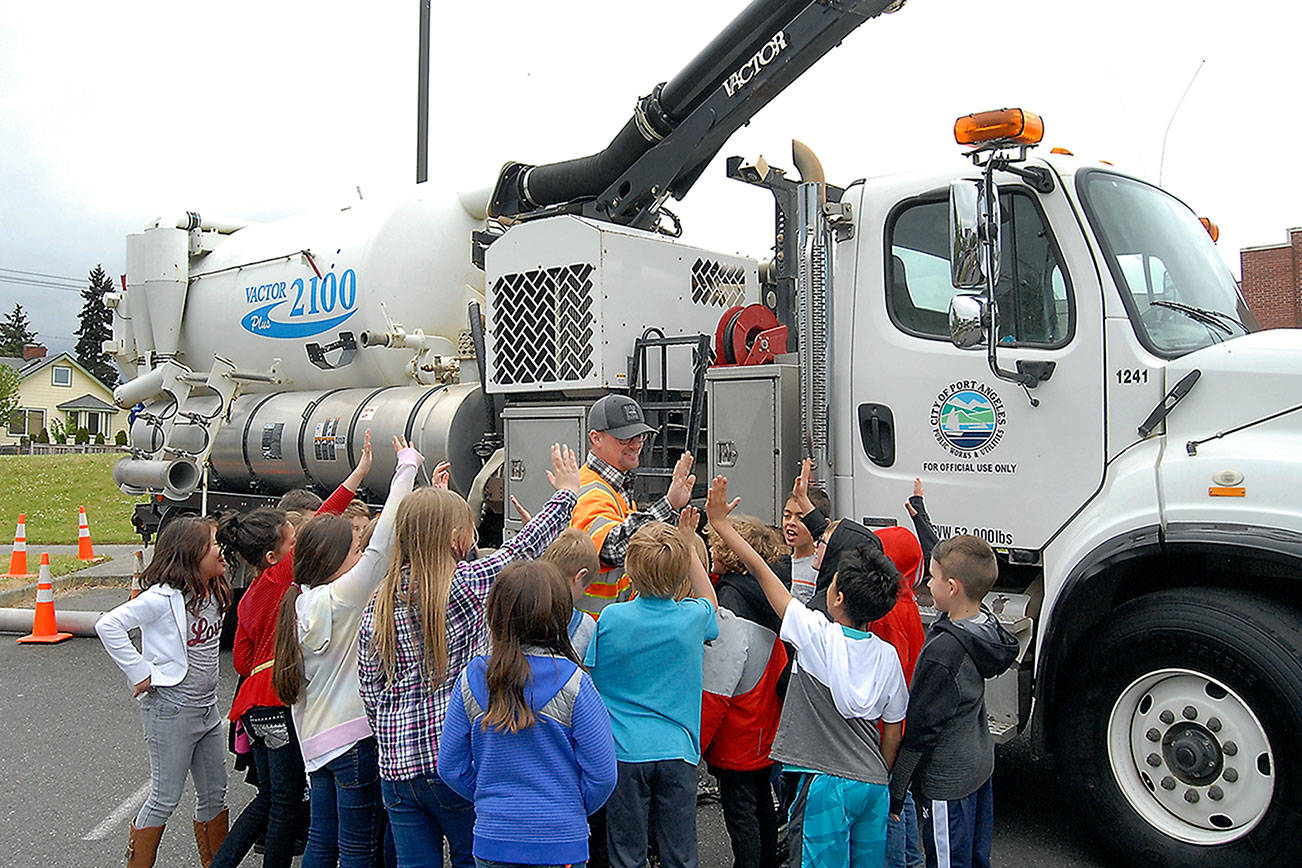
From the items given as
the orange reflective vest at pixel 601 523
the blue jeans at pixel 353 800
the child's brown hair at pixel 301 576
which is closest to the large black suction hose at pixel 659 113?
the orange reflective vest at pixel 601 523

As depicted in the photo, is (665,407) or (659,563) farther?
(665,407)

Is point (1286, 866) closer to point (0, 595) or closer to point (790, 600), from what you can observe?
point (790, 600)

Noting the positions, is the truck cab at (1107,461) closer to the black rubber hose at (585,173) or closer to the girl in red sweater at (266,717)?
the black rubber hose at (585,173)

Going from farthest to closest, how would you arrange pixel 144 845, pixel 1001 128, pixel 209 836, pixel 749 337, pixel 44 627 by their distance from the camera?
pixel 44 627 → pixel 749 337 → pixel 1001 128 → pixel 209 836 → pixel 144 845

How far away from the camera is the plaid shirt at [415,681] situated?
2959 millimetres

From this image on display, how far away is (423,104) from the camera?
1259cm

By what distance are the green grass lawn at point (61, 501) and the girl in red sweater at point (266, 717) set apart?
11469mm

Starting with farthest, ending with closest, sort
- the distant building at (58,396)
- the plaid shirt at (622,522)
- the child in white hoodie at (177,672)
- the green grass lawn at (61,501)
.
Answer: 1. the distant building at (58,396)
2. the green grass lawn at (61,501)
3. the child in white hoodie at (177,672)
4. the plaid shirt at (622,522)

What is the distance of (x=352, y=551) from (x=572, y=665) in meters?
1.19

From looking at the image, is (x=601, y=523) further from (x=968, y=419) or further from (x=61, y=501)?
(x=61, y=501)

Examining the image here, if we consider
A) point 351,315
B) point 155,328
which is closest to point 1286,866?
point 351,315

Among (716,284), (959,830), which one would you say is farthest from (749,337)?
(959,830)

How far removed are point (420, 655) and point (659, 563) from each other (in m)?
0.75

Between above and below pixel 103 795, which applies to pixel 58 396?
above
